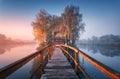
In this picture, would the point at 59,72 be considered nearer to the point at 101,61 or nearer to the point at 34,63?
the point at 34,63

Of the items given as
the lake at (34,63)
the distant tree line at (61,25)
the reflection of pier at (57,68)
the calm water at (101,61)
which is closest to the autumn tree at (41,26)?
the distant tree line at (61,25)

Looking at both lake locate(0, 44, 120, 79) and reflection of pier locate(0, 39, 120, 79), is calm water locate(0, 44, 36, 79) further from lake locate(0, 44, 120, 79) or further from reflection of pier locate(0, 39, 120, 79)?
reflection of pier locate(0, 39, 120, 79)

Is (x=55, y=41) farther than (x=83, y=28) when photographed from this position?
No

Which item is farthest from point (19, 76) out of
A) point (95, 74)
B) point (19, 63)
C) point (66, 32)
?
point (66, 32)

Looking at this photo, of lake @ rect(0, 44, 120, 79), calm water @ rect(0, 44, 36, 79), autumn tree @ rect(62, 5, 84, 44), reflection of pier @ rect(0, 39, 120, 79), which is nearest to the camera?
reflection of pier @ rect(0, 39, 120, 79)

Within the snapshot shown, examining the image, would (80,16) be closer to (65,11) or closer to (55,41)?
(65,11)

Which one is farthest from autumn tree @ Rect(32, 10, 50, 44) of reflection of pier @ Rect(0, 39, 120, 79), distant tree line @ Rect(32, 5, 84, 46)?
reflection of pier @ Rect(0, 39, 120, 79)

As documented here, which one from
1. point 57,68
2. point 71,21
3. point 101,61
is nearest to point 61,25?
point 71,21

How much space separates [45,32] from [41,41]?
3.05m

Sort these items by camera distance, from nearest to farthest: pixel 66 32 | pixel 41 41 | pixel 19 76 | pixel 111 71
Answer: pixel 111 71
pixel 19 76
pixel 66 32
pixel 41 41

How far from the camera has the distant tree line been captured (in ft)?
158

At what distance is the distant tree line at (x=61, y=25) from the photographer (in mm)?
48188

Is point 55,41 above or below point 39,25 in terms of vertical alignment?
below

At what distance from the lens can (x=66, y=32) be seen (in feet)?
158
